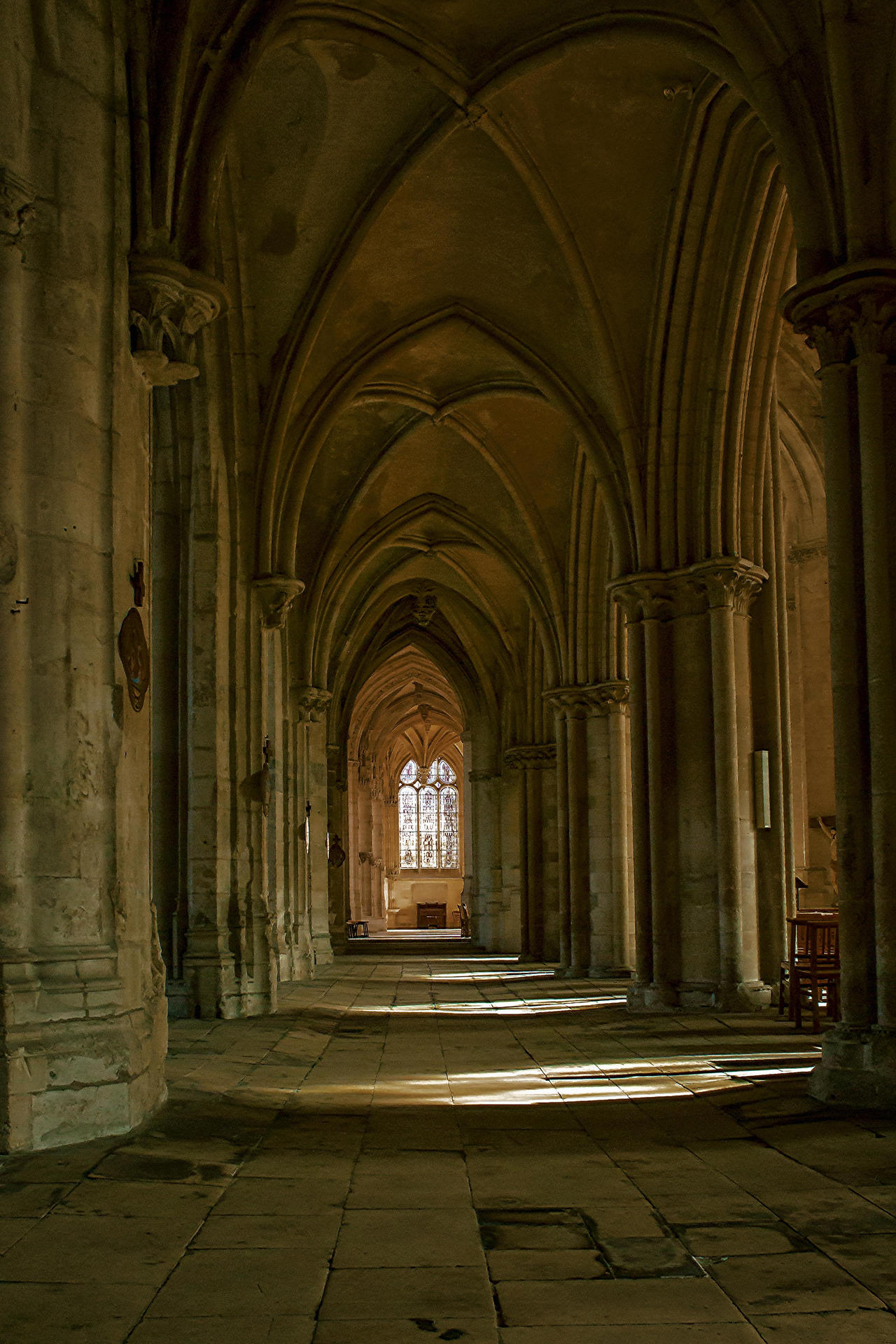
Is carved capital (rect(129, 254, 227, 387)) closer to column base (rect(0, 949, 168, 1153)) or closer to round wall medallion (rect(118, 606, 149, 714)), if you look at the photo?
round wall medallion (rect(118, 606, 149, 714))

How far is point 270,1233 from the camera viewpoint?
448 cm

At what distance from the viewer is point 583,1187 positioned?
5168 mm

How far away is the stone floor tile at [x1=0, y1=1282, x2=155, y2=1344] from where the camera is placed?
3488 mm

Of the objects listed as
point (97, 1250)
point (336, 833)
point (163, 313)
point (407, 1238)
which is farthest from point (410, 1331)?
point (336, 833)

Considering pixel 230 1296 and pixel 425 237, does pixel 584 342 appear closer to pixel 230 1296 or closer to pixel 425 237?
pixel 425 237

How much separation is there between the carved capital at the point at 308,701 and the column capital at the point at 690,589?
A: 9.25 meters

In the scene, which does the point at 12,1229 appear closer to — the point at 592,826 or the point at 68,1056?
the point at 68,1056

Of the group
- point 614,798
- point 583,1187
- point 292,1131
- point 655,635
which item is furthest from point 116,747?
point 614,798

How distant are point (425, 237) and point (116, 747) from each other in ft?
31.0

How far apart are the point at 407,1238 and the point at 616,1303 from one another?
36.9 inches

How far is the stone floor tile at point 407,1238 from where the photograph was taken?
13.6 ft

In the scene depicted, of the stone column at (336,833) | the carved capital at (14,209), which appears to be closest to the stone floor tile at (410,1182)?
the carved capital at (14,209)

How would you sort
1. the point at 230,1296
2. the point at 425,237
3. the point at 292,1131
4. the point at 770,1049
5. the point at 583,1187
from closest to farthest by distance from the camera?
the point at 230,1296 → the point at 583,1187 → the point at 292,1131 → the point at 770,1049 → the point at 425,237

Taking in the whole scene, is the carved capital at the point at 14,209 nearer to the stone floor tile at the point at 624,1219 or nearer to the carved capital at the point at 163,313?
the carved capital at the point at 163,313
